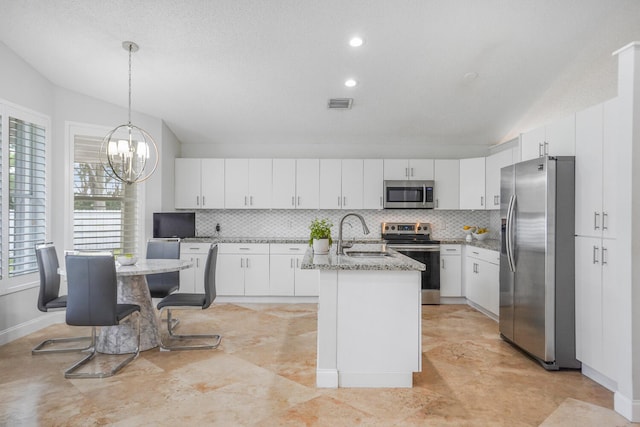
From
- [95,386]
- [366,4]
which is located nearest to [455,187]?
[366,4]

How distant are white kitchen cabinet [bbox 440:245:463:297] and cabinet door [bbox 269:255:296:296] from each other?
2078 millimetres

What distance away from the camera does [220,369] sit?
308cm

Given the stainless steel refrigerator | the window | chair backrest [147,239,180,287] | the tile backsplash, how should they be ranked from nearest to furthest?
the stainless steel refrigerator, chair backrest [147,239,180,287], the window, the tile backsplash

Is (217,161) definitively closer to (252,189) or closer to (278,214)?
(252,189)

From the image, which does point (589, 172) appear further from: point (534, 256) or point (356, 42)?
point (356, 42)

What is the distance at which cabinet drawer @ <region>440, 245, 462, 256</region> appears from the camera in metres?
5.39

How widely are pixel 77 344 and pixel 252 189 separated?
2.86 meters

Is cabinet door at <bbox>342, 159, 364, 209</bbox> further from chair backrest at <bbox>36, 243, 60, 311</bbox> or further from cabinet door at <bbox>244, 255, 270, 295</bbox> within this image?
chair backrest at <bbox>36, 243, 60, 311</bbox>

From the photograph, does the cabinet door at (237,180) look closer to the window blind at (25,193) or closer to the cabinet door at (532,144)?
the window blind at (25,193)

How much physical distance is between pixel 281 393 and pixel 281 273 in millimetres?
2773

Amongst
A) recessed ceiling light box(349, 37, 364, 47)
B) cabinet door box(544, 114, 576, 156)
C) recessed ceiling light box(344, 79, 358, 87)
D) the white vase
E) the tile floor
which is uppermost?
recessed ceiling light box(349, 37, 364, 47)

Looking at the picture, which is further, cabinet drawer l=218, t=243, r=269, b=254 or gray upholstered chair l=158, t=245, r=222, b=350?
cabinet drawer l=218, t=243, r=269, b=254

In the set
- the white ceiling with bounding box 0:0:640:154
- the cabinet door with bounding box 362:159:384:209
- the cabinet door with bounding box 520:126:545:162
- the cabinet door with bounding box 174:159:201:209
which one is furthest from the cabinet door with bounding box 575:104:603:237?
the cabinet door with bounding box 174:159:201:209

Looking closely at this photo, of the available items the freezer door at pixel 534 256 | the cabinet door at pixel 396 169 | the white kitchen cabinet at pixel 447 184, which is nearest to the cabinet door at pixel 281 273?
the cabinet door at pixel 396 169
